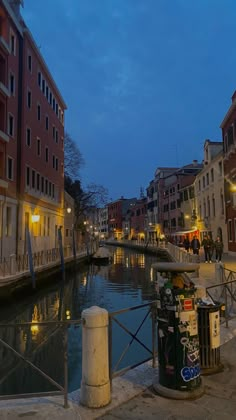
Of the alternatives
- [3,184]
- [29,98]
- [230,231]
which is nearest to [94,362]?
[3,184]

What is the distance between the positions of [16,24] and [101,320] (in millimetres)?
26669

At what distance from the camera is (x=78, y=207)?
53.0 m

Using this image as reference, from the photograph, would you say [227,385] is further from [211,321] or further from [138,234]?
[138,234]

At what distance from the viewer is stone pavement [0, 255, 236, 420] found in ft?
12.8

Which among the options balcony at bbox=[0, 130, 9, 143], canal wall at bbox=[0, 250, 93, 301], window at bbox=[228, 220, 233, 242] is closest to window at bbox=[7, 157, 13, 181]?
balcony at bbox=[0, 130, 9, 143]

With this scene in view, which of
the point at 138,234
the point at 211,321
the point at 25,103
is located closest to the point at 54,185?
the point at 25,103

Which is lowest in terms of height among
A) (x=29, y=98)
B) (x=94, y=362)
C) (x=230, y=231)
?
(x=94, y=362)

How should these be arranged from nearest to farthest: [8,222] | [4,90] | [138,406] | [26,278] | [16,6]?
[138,406] → [26,278] → [4,90] → [8,222] → [16,6]

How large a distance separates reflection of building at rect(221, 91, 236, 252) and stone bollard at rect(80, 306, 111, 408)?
81.3 feet

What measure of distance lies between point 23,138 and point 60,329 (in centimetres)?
2273

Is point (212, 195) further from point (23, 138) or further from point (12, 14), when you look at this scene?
point (12, 14)

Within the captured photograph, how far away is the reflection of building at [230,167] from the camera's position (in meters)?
28.0

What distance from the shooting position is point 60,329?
6.15 m

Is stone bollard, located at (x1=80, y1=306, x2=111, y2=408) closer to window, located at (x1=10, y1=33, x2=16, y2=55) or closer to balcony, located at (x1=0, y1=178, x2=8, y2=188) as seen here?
balcony, located at (x1=0, y1=178, x2=8, y2=188)
